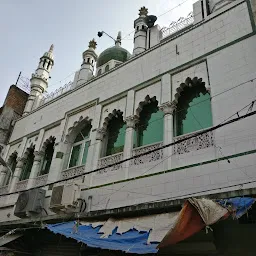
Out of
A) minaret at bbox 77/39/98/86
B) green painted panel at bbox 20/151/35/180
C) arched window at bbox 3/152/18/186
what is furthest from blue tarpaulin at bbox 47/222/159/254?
minaret at bbox 77/39/98/86

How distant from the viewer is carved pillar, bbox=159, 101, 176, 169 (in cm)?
630

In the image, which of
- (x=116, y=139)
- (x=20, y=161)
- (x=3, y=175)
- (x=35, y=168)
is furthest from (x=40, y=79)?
(x=116, y=139)

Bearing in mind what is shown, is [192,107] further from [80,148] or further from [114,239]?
[80,148]

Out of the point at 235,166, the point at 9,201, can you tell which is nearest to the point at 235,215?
the point at 235,166

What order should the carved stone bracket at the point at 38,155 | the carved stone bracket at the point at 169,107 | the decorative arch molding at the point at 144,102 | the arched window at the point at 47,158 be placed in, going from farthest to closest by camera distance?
the carved stone bracket at the point at 38,155 → the arched window at the point at 47,158 → the decorative arch molding at the point at 144,102 → the carved stone bracket at the point at 169,107

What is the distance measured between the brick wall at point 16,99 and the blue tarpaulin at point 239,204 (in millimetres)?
11037

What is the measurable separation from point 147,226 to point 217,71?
3775 millimetres

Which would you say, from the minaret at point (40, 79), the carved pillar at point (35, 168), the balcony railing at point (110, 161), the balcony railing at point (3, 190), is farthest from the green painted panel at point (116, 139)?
the minaret at point (40, 79)

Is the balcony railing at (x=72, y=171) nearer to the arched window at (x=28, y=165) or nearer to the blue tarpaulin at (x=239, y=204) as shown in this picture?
the arched window at (x=28, y=165)

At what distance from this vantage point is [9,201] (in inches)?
374

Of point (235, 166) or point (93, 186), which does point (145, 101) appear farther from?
point (235, 166)

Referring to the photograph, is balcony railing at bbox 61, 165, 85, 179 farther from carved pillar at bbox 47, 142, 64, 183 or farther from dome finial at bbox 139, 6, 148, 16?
dome finial at bbox 139, 6, 148, 16

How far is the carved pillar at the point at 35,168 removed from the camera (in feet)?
30.4

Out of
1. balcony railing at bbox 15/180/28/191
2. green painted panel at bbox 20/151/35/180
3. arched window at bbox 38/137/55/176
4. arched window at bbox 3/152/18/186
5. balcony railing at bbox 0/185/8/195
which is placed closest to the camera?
balcony railing at bbox 15/180/28/191
